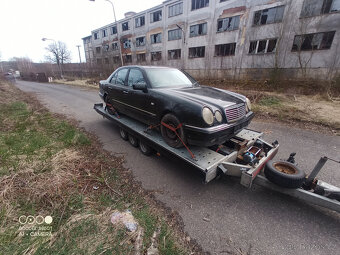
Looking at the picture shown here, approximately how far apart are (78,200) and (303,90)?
48.4 feet

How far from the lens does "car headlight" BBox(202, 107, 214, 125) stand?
239 cm

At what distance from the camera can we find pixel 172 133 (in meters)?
3.02

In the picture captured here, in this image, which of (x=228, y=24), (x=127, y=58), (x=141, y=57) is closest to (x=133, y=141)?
(x=228, y=24)

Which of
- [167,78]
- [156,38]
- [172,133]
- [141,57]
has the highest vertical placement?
[156,38]

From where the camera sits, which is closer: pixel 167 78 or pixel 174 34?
pixel 167 78

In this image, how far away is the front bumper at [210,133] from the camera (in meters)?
2.40

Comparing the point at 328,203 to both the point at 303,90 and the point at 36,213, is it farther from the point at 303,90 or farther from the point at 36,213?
the point at 303,90

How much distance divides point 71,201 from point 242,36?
1986cm

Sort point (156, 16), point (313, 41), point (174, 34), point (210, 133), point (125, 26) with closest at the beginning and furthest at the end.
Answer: point (210, 133)
point (313, 41)
point (174, 34)
point (156, 16)
point (125, 26)

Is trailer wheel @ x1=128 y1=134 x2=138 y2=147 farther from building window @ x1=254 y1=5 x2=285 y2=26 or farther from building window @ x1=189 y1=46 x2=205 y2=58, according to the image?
building window @ x1=189 y1=46 x2=205 y2=58

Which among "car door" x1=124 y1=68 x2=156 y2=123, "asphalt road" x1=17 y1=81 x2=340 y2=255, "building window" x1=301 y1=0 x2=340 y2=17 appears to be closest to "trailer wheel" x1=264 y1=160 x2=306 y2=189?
"asphalt road" x1=17 y1=81 x2=340 y2=255

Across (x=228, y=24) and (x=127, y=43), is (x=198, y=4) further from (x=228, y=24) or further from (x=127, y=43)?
(x=127, y=43)

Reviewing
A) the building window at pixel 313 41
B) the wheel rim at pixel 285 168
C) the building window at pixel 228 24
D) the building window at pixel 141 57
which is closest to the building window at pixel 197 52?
the building window at pixel 228 24

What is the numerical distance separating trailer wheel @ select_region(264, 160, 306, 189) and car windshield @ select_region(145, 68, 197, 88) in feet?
7.92
